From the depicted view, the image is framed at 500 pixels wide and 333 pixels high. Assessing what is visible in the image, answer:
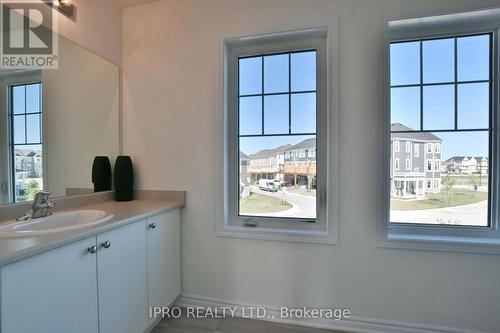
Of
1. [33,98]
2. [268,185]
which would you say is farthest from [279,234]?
[33,98]

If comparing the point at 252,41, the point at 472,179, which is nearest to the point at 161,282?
the point at 252,41

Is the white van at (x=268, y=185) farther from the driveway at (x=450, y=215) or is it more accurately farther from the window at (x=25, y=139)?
the window at (x=25, y=139)

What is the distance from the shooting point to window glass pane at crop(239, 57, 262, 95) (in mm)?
1807

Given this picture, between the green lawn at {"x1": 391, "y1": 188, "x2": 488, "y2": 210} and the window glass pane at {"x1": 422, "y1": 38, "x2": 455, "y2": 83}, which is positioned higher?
the window glass pane at {"x1": 422, "y1": 38, "x2": 455, "y2": 83}

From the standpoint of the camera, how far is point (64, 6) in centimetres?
149

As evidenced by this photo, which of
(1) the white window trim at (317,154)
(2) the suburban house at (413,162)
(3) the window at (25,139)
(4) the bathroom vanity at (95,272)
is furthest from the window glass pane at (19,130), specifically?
(2) the suburban house at (413,162)

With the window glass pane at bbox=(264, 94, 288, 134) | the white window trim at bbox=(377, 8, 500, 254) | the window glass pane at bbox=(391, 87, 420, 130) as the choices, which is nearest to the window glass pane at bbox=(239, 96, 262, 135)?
the window glass pane at bbox=(264, 94, 288, 134)

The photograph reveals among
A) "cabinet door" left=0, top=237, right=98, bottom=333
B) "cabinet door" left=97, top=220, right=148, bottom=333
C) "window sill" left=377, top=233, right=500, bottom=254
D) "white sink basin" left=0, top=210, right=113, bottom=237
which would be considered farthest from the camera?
"window sill" left=377, top=233, right=500, bottom=254

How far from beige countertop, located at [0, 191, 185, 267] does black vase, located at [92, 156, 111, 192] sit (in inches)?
3.7

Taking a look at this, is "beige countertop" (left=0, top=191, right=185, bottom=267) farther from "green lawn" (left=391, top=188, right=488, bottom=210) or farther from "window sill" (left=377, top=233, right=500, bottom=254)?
"green lawn" (left=391, top=188, right=488, bottom=210)

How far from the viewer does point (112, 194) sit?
1882mm

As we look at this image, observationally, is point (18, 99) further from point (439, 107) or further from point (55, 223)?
point (439, 107)

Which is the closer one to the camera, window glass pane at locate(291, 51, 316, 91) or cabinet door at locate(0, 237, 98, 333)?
cabinet door at locate(0, 237, 98, 333)

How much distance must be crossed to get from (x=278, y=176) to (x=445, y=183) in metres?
1.12
